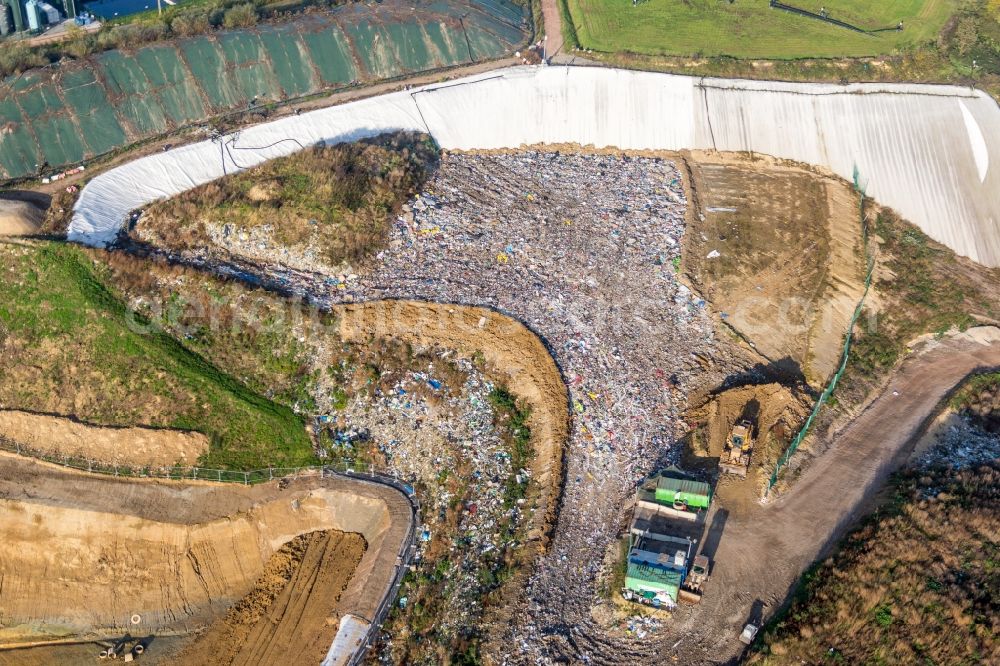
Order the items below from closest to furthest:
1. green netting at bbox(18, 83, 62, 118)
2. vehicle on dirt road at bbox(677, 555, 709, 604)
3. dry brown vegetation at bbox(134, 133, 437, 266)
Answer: vehicle on dirt road at bbox(677, 555, 709, 604)
dry brown vegetation at bbox(134, 133, 437, 266)
green netting at bbox(18, 83, 62, 118)

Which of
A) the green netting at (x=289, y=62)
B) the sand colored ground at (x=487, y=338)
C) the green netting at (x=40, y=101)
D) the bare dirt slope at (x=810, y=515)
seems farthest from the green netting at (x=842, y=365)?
the green netting at (x=40, y=101)

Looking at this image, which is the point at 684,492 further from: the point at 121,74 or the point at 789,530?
the point at 121,74

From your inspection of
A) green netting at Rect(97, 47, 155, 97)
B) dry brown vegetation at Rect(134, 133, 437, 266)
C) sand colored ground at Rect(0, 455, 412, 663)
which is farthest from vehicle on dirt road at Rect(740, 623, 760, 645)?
green netting at Rect(97, 47, 155, 97)

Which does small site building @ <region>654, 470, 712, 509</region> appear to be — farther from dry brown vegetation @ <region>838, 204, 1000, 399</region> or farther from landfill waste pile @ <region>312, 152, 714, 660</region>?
dry brown vegetation @ <region>838, 204, 1000, 399</region>

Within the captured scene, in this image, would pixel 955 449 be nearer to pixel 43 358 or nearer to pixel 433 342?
pixel 433 342

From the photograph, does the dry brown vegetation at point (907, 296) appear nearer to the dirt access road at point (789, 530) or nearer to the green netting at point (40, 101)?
the dirt access road at point (789, 530)

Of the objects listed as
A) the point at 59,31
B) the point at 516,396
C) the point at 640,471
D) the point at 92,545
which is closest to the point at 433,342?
the point at 516,396

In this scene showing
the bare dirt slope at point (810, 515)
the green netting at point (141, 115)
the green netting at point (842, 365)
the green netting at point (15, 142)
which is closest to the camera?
the bare dirt slope at point (810, 515)
